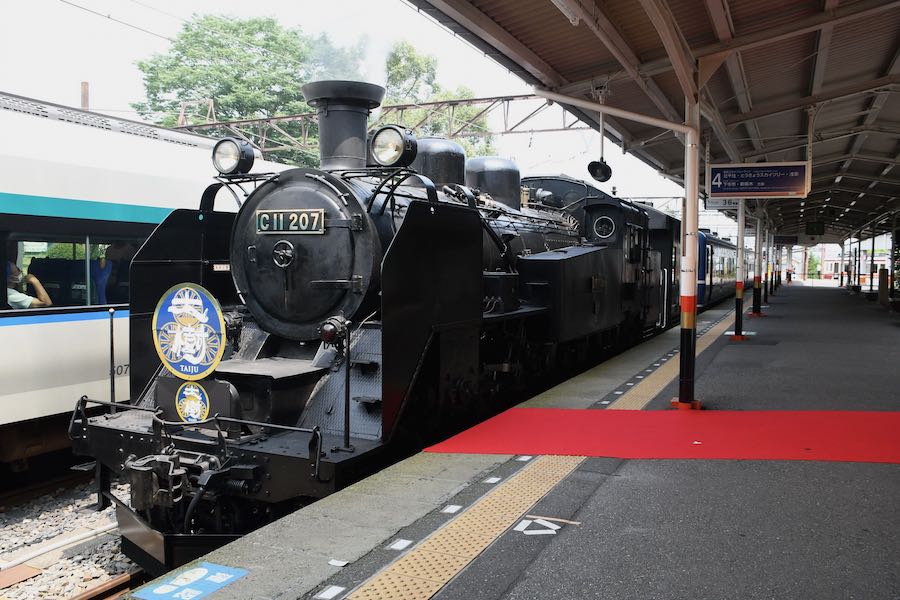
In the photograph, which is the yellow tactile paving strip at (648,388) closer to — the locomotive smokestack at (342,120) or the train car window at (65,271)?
the locomotive smokestack at (342,120)

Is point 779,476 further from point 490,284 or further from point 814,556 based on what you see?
point 490,284

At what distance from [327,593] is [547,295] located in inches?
201

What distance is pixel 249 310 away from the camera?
5789 millimetres

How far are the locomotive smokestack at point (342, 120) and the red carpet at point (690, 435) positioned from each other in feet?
7.94

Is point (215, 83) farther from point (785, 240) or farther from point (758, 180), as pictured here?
point (785, 240)

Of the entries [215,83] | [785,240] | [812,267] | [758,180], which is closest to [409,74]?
[215,83]

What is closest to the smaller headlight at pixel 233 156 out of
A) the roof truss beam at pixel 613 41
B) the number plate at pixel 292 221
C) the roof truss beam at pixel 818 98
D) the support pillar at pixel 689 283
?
the number plate at pixel 292 221

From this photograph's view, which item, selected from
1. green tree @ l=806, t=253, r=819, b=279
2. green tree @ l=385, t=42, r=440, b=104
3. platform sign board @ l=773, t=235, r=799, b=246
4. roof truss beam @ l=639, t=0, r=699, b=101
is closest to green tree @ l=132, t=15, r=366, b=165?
green tree @ l=385, t=42, r=440, b=104

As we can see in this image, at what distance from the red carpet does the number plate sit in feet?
6.12

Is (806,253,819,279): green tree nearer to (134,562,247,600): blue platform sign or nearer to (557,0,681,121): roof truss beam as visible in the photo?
(557,0,681,121): roof truss beam

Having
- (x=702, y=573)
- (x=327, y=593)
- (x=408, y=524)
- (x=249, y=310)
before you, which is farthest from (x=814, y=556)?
(x=249, y=310)

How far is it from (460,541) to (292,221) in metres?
2.94

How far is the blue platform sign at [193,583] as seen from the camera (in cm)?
293

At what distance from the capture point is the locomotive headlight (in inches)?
205
